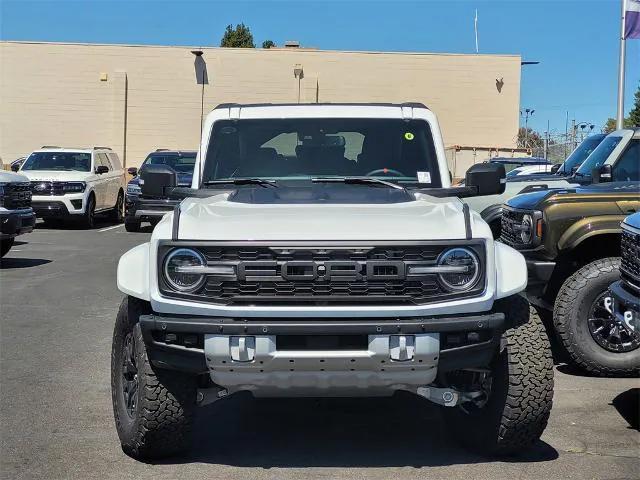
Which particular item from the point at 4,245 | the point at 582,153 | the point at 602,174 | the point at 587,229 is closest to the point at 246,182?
the point at 587,229

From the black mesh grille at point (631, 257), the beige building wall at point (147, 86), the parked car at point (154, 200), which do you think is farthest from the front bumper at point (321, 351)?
the beige building wall at point (147, 86)

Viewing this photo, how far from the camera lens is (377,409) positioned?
5.79 m

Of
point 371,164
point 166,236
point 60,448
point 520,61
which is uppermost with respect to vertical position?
point 520,61

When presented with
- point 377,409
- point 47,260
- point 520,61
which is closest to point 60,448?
point 377,409

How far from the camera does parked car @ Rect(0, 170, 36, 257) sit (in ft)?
39.9

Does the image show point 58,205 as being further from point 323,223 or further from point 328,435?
point 323,223

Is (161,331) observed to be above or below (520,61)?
below

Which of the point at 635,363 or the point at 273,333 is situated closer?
the point at 273,333

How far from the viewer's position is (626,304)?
5.14m

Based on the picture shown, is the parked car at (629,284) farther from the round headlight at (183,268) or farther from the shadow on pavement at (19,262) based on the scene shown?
the shadow on pavement at (19,262)

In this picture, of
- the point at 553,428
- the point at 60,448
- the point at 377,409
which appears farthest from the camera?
the point at 377,409

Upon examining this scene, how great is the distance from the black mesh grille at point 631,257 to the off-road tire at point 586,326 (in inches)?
43.3

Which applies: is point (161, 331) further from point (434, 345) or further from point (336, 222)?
point (434, 345)

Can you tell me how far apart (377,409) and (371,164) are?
1630 millimetres
